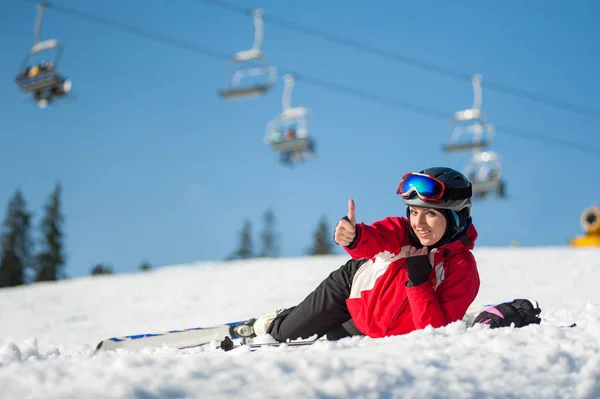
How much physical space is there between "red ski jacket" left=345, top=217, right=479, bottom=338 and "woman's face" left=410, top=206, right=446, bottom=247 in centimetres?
9

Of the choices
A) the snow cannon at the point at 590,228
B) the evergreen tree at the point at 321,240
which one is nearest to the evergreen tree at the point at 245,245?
the evergreen tree at the point at 321,240

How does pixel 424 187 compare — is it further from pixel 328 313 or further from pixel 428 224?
pixel 328 313

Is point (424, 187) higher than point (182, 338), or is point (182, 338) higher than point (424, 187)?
point (424, 187)

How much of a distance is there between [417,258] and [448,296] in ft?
0.93

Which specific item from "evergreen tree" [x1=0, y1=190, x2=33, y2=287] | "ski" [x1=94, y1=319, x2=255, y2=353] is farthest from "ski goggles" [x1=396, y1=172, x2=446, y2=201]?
"evergreen tree" [x1=0, y1=190, x2=33, y2=287]

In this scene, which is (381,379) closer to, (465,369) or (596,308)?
(465,369)

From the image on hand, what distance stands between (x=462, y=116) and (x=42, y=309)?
15.0 meters

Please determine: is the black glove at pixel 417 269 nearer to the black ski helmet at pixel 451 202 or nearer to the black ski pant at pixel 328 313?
the black ski helmet at pixel 451 202

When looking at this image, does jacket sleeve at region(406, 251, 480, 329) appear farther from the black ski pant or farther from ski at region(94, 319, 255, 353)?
ski at region(94, 319, 255, 353)

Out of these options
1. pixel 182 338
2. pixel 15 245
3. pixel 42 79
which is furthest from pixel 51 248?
pixel 182 338

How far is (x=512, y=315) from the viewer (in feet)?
11.2

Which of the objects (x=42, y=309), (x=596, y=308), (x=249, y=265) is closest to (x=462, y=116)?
(x=249, y=265)

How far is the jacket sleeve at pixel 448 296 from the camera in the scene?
310 cm

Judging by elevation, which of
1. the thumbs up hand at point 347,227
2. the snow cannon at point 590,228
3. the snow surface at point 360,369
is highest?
the snow cannon at point 590,228
